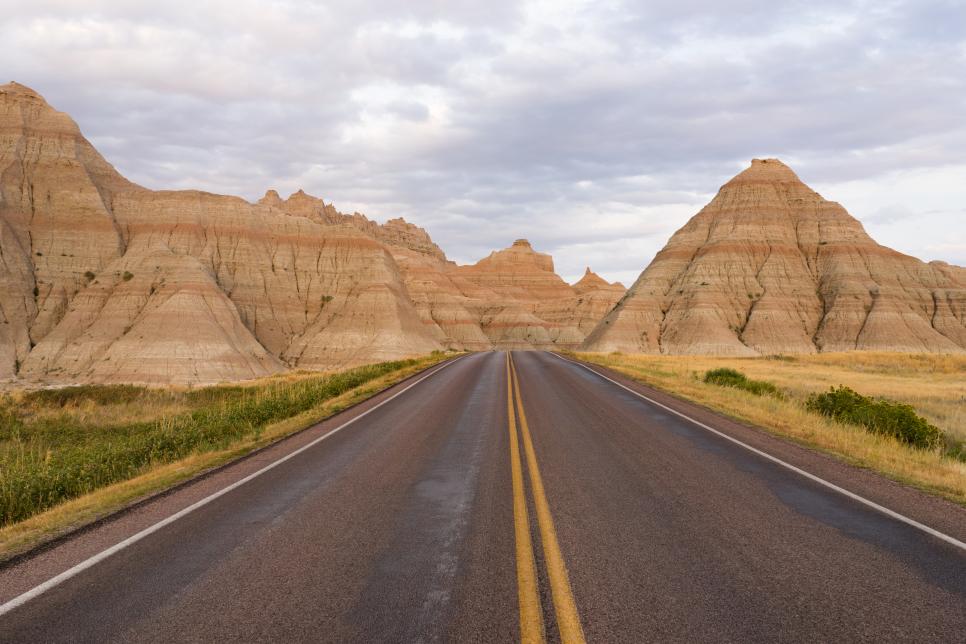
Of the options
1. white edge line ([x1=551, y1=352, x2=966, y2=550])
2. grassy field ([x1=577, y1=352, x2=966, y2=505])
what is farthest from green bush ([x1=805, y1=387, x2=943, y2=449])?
white edge line ([x1=551, y1=352, x2=966, y2=550])

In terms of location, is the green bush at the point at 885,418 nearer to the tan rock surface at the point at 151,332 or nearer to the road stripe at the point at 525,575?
the road stripe at the point at 525,575

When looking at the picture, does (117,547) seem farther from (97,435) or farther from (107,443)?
(97,435)

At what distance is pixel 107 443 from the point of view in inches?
492

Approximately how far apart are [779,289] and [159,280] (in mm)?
82630

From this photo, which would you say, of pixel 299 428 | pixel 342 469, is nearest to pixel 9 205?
pixel 299 428

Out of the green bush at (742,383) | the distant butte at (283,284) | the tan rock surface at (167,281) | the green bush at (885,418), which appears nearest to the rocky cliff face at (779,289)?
the distant butte at (283,284)

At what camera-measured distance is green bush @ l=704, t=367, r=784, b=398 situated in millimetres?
21823

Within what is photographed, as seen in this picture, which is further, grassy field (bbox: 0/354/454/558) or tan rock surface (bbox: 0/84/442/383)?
tan rock surface (bbox: 0/84/442/383)

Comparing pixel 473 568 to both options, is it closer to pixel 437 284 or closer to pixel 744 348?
pixel 744 348

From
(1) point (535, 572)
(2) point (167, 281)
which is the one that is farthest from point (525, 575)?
(2) point (167, 281)

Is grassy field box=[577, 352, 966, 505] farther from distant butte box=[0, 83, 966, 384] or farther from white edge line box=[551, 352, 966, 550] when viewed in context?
distant butte box=[0, 83, 966, 384]

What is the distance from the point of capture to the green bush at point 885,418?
12484 millimetres

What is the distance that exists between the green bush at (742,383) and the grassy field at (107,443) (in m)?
14.6

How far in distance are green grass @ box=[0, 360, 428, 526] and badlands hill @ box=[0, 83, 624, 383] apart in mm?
30589
